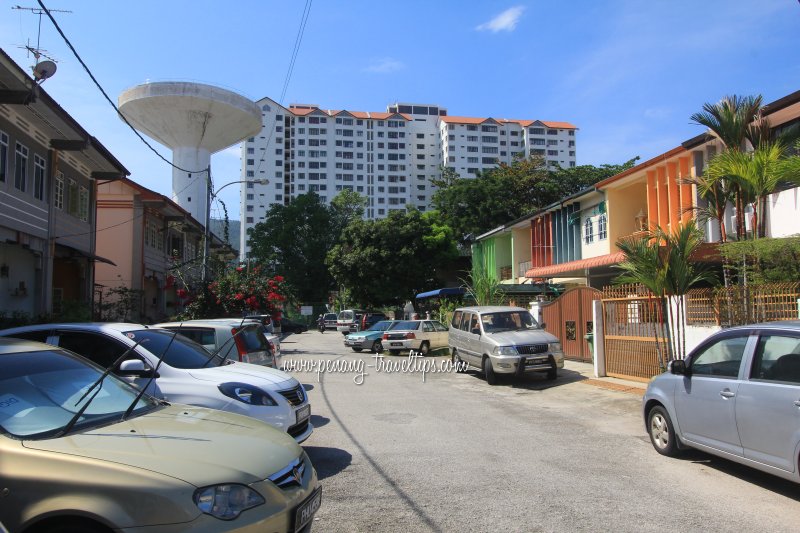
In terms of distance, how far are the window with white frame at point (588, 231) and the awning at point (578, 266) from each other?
6.72 feet

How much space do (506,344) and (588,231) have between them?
13808 millimetres

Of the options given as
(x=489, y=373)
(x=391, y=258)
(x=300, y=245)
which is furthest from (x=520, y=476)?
(x=300, y=245)

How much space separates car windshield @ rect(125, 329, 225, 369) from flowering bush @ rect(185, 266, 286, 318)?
46.6 ft

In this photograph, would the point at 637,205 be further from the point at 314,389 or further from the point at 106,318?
the point at 106,318

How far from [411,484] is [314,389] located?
7.65m

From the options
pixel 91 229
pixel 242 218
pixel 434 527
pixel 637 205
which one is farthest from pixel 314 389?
pixel 242 218

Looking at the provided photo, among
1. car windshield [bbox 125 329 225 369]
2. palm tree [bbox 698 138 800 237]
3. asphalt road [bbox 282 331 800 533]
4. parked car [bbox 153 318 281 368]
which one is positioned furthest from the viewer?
palm tree [bbox 698 138 800 237]

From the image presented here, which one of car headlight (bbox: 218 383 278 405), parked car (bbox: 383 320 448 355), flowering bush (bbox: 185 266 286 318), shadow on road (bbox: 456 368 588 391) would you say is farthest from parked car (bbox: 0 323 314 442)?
parked car (bbox: 383 320 448 355)

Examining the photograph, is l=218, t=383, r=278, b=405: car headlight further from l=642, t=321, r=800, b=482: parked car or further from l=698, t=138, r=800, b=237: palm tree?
l=698, t=138, r=800, b=237: palm tree

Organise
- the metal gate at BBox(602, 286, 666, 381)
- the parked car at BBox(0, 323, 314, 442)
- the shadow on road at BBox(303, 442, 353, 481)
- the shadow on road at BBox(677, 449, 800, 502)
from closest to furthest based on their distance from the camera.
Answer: the shadow on road at BBox(677, 449, 800, 502), the parked car at BBox(0, 323, 314, 442), the shadow on road at BBox(303, 442, 353, 481), the metal gate at BBox(602, 286, 666, 381)

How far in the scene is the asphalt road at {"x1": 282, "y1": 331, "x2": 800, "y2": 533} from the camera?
484cm

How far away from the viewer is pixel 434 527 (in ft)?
15.3

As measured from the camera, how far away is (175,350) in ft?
23.1

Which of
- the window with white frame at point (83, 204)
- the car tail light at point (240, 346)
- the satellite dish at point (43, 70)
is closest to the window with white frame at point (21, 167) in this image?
the satellite dish at point (43, 70)
